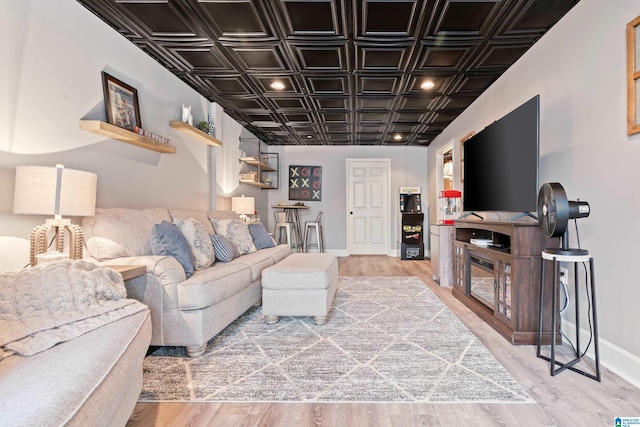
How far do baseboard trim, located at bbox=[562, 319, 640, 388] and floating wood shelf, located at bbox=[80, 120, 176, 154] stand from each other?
3.56 metres

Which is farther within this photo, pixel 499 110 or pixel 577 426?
pixel 499 110

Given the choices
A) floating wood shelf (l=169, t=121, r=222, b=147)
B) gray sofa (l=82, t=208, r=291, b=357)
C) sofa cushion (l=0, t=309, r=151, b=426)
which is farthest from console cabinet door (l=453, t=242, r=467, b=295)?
floating wood shelf (l=169, t=121, r=222, b=147)

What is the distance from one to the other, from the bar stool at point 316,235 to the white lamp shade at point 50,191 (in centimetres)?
509

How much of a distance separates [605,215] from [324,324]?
205 centimetres

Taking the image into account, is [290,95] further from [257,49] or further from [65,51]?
[65,51]

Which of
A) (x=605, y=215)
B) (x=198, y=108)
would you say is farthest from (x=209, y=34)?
(x=605, y=215)

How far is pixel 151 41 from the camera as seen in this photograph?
2736mm

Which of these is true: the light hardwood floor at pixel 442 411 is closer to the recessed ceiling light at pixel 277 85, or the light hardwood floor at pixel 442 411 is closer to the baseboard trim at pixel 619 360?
the baseboard trim at pixel 619 360

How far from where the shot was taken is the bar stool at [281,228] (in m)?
6.31

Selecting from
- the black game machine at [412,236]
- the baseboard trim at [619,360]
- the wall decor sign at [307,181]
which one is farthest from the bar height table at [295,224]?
the baseboard trim at [619,360]

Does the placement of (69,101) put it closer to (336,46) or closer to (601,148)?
(336,46)

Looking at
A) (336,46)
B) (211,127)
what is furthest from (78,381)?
(211,127)

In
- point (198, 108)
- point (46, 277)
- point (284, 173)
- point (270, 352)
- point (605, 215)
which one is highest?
point (198, 108)

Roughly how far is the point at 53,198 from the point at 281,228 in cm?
512
